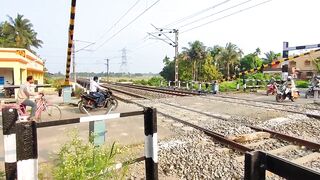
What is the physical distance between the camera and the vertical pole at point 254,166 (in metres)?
1.92

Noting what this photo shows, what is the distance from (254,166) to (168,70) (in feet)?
233

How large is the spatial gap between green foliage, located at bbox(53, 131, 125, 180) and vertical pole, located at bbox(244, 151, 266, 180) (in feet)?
6.02

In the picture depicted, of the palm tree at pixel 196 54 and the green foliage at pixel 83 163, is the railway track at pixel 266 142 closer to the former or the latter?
the green foliage at pixel 83 163

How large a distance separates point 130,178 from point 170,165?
3.11 feet

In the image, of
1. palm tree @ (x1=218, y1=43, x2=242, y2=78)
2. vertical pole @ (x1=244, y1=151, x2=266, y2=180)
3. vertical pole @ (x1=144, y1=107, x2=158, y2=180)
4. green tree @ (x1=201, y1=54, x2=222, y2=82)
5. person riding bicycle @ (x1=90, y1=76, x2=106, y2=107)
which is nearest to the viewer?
vertical pole @ (x1=244, y1=151, x2=266, y2=180)

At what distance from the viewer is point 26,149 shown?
2.97 meters

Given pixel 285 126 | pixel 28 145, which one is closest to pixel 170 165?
pixel 28 145

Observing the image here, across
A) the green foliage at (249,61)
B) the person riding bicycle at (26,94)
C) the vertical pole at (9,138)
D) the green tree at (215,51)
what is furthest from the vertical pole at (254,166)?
the green foliage at (249,61)

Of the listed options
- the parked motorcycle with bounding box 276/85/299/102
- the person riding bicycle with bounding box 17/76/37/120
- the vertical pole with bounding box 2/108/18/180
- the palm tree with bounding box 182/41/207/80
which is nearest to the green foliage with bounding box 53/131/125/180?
the vertical pole with bounding box 2/108/18/180

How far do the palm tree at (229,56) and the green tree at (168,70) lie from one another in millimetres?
11158

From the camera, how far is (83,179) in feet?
10.3

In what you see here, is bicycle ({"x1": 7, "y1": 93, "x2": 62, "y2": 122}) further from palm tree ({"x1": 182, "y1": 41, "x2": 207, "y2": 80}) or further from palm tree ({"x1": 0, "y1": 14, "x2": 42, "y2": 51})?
palm tree ({"x1": 182, "y1": 41, "x2": 207, "y2": 80})

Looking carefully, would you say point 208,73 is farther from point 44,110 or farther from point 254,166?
point 254,166

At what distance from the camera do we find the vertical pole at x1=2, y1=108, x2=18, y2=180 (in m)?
2.91
